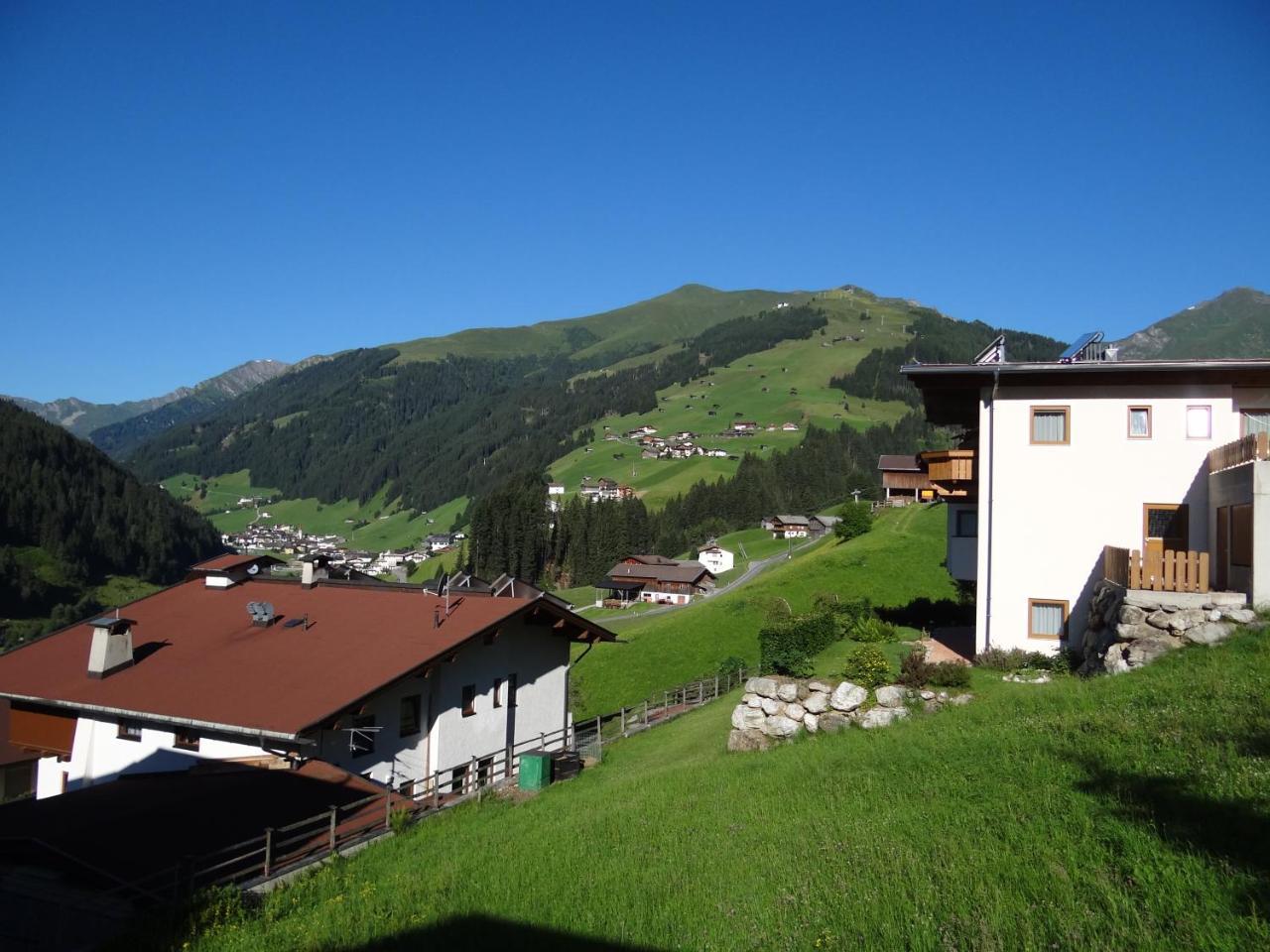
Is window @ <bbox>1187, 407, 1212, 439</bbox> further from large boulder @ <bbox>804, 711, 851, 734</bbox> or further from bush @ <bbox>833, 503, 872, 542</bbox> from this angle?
bush @ <bbox>833, 503, 872, 542</bbox>

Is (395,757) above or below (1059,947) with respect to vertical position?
below

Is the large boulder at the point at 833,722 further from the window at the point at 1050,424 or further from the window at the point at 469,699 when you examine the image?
the window at the point at 1050,424

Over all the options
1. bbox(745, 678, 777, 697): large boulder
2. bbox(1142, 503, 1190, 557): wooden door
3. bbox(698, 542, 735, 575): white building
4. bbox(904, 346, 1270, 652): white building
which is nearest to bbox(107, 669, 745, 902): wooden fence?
bbox(745, 678, 777, 697): large boulder

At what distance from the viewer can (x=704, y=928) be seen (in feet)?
29.3

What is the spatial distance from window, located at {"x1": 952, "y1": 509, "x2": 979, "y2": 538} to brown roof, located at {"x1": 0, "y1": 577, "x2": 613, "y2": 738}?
12.6 meters

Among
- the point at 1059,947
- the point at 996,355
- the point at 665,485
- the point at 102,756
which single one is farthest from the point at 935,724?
the point at 665,485

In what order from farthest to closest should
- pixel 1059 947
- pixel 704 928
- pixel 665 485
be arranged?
1. pixel 665 485
2. pixel 704 928
3. pixel 1059 947

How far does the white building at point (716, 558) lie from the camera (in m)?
119

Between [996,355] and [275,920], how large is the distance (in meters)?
25.0

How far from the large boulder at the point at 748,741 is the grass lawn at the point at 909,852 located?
306cm

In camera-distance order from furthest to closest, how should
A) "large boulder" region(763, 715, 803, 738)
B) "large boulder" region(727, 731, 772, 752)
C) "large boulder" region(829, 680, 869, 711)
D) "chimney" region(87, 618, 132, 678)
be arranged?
1. "chimney" region(87, 618, 132, 678)
2. "large boulder" region(727, 731, 772, 752)
3. "large boulder" region(763, 715, 803, 738)
4. "large boulder" region(829, 680, 869, 711)

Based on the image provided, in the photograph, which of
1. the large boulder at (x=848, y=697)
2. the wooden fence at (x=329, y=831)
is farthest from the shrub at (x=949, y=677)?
the wooden fence at (x=329, y=831)

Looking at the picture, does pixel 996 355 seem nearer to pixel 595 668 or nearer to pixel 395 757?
pixel 395 757

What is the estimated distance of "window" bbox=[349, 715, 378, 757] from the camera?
19719mm
